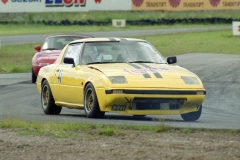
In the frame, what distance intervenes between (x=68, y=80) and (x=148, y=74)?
1.53m

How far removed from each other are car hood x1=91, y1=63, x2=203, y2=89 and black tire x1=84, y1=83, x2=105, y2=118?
0.32 m

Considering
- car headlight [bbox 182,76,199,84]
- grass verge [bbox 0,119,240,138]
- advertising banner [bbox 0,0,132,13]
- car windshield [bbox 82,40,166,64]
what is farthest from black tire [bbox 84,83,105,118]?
advertising banner [bbox 0,0,132,13]

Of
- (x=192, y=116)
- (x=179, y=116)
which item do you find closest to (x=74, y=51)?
(x=179, y=116)

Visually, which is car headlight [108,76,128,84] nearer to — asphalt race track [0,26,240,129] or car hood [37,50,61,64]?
asphalt race track [0,26,240,129]

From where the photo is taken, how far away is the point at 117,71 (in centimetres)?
1109

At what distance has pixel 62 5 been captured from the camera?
60.3 meters

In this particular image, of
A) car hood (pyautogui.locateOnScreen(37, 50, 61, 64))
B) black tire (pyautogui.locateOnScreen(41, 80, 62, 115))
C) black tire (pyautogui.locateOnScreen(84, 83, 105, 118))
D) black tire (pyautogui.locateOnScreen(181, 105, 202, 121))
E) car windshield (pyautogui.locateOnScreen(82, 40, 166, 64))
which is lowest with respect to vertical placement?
car hood (pyautogui.locateOnScreen(37, 50, 61, 64))

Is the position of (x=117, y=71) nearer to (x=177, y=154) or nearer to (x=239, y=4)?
(x=177, y=154)

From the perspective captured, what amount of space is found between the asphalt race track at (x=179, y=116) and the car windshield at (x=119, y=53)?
0.87 meters

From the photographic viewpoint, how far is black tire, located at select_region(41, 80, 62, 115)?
12641 millimetres

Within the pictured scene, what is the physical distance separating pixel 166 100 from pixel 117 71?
83 centimetres

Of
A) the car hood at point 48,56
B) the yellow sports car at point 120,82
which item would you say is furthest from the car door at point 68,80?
the car hood at point 48,56

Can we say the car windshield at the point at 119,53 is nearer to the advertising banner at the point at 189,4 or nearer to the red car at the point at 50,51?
the red car at the point at 50,51

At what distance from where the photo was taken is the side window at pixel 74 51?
12.2 meters
